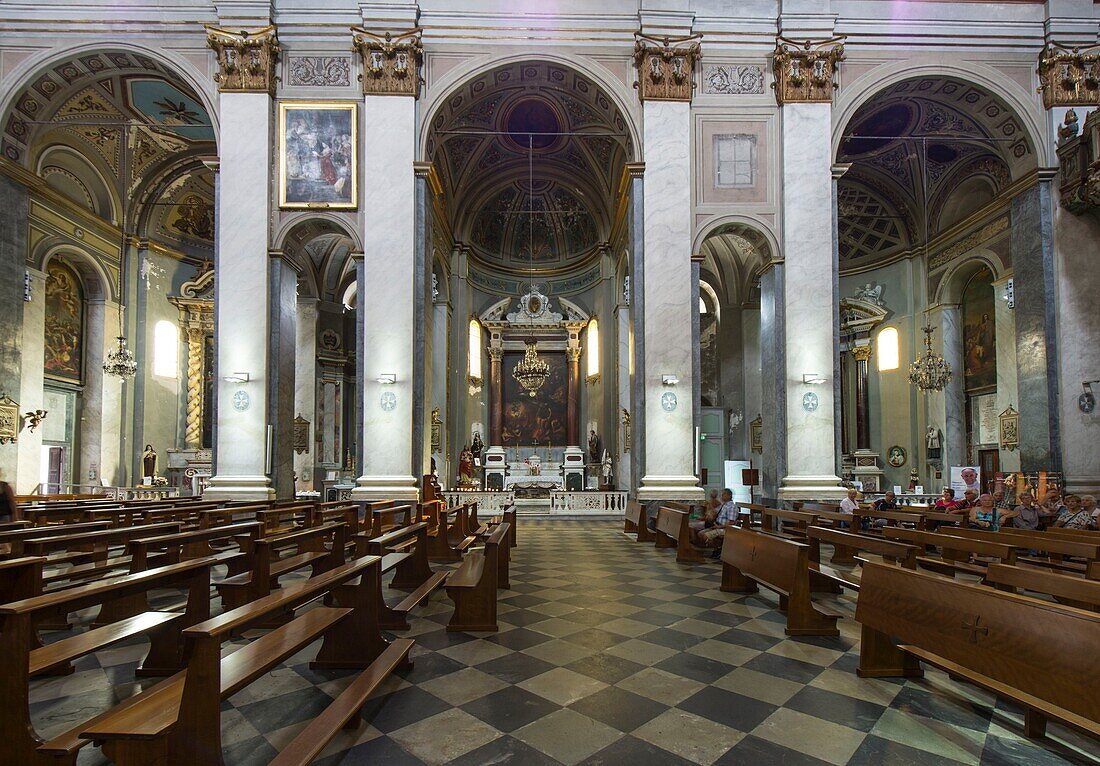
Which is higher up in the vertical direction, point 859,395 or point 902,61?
point 902,61

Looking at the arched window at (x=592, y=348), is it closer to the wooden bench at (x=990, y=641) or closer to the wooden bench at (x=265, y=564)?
the wooden bench at (x=265, y=564)

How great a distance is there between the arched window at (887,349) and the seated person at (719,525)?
44.2 ft

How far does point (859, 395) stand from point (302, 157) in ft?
56.6

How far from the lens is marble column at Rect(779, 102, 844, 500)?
523 inches

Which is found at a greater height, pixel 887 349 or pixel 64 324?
pixel 64 324

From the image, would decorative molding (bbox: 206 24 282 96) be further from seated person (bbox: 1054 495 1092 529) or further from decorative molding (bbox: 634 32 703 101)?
seated person (bbox: 1054 495 1092 529)

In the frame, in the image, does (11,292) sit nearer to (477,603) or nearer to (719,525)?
(477,603)

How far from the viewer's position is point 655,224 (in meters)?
13.7

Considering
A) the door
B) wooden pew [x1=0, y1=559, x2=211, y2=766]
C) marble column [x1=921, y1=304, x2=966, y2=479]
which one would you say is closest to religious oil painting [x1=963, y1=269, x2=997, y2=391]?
marble column [x1=921, y1=304, x2=966, y2=479]

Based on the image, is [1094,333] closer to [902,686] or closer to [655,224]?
[655,224]

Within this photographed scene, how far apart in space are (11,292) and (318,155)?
7.24m

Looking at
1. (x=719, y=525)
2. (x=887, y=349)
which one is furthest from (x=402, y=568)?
(x=887, y=349)

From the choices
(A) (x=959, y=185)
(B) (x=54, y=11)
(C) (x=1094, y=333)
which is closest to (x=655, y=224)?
(C) (x=1094, y=333)

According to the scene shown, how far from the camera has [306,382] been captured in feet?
67.7
